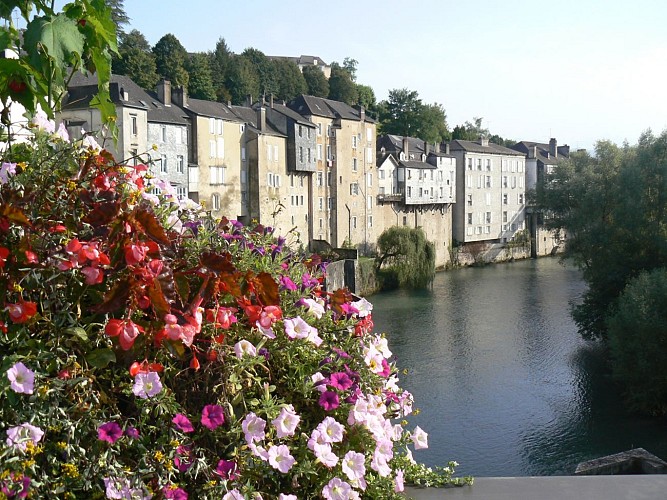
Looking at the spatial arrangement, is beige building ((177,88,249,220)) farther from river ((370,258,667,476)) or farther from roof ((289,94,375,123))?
river ((370,258,667,476))

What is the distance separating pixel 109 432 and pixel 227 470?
0.82ft

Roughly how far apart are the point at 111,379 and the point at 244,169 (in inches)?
1497

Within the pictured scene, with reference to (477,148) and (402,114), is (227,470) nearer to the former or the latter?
(477,148)

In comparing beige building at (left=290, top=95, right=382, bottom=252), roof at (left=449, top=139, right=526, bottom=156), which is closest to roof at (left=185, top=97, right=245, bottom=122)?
beige building at (left=290, top=95, right=382, bottom=252)

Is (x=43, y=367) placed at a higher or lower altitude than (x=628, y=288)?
higher

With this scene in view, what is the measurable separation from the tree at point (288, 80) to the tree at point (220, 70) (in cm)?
708

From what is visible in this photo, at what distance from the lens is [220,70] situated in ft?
221

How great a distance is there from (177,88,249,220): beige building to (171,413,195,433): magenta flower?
34.0m

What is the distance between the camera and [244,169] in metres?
39.2

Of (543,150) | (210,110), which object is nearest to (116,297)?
(210,110)

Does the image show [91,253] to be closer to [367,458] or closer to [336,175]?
[367,458]

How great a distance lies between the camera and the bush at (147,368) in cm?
147

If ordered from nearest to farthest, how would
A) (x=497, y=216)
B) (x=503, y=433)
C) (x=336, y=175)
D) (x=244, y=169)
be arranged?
(x=503, y=433)
(x=244, y=169)
(x=336, y=175)
(x=497, y=216)

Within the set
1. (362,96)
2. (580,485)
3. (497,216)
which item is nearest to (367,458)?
(580,485)
